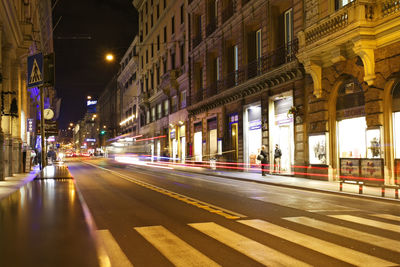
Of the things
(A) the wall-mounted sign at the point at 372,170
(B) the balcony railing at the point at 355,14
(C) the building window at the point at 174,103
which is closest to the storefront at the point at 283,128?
(B) the balcony railing at the point at 355,14

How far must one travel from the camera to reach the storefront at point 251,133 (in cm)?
2670

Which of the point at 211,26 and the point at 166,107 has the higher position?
the point at 211,26

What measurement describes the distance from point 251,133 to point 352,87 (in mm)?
10344

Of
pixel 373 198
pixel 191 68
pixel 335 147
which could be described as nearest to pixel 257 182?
pixel 335 147

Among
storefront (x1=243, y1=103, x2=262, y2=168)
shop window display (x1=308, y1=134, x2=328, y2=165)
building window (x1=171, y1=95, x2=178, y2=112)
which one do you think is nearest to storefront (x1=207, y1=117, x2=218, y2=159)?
storefront (x1=243, y1=103, x2=262, y2=168)

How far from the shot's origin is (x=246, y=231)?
24.0 ft

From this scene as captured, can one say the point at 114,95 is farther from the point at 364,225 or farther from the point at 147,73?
the point at 364,225

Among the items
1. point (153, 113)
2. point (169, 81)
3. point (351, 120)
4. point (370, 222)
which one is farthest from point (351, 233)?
point (153, 113)

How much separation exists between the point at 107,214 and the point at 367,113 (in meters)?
12.3

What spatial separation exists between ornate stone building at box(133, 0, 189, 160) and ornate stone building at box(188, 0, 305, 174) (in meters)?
4.21

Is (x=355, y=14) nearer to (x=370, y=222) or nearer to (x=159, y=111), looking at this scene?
(x=370, y=222)

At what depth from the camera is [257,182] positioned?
1942 centimetres

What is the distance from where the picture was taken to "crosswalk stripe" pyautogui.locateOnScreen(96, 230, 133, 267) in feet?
17.3

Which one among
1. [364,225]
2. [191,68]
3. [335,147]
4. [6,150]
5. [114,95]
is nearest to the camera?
[364,225]
